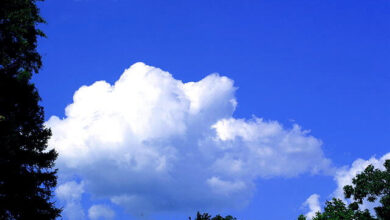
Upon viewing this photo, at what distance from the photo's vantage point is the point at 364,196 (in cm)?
4356

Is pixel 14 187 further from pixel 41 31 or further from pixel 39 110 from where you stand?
pixel 41 31

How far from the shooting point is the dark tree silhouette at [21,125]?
15.8 metres

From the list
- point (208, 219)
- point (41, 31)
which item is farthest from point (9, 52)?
point (208, 219)

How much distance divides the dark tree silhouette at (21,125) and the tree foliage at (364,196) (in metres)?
33.6

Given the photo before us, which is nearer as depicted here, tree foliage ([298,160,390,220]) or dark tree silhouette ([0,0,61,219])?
dark tree silhouette ([0,0,61,219])

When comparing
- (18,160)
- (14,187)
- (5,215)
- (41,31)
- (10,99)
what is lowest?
(5,215)

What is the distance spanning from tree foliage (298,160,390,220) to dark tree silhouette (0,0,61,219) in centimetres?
3360

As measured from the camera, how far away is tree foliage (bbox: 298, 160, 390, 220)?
137 feet

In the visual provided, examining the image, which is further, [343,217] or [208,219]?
[208,219]

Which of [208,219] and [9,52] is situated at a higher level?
[208,219]

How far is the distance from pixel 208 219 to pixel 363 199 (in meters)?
17.3

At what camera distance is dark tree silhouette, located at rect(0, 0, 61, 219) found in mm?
15766

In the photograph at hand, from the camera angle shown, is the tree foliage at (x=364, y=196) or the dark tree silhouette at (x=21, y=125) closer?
the dark tree silhouette at (x=21, y=125)

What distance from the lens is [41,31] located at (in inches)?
723
